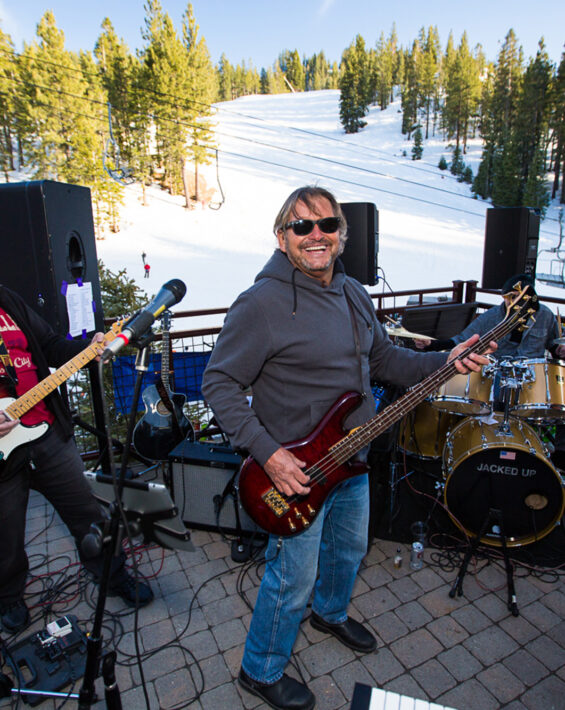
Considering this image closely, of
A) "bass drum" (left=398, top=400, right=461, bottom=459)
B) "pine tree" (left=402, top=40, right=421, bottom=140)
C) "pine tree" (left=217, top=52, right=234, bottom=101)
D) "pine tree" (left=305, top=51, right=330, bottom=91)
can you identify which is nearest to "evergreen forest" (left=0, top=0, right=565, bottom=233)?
"pine tree" (left=402, top=40, right=421, bottom=140)

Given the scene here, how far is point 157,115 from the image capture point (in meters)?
34.2

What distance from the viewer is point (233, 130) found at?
196 feet

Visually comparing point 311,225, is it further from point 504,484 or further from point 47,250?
point 504,484

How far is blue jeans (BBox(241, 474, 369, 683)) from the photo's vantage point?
1.93 metres

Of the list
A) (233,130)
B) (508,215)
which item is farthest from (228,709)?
(233,130)

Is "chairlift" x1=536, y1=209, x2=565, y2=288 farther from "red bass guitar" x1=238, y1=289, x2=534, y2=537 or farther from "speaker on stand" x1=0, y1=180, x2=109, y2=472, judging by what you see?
"speaker on stand" x1=0, y1=180, x2=109, y2=472

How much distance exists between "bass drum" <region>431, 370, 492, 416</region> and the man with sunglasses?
1194mm

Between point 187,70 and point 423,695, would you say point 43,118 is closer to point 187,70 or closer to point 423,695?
point 187,70

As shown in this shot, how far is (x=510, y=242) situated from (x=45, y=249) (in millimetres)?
5519

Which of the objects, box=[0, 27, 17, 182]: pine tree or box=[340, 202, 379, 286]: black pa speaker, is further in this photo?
box=[0, 27, 17, 182]: pine tree

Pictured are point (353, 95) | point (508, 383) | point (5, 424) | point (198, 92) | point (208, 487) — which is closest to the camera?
point (5, 424)

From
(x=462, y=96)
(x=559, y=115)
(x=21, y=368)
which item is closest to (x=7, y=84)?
(x=21, y=368)

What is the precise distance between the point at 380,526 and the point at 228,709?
5.95 ft

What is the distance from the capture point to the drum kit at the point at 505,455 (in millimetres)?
3068
